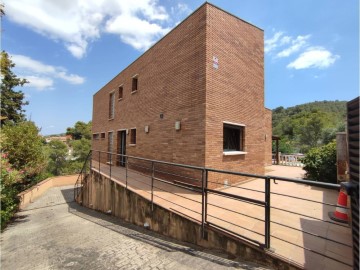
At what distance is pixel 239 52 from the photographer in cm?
799

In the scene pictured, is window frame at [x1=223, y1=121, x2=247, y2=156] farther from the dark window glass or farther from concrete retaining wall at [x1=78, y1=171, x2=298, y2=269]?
concrete retaining wall at [x1=78, y1=171, x2=298, y2=269]

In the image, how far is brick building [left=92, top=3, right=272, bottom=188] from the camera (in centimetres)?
668

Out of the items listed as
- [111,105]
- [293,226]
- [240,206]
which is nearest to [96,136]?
[111,105]

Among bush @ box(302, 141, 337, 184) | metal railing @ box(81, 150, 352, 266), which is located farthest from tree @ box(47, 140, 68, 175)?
bush @ box(302, 141, 337, 184)

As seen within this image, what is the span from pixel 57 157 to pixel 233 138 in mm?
26499

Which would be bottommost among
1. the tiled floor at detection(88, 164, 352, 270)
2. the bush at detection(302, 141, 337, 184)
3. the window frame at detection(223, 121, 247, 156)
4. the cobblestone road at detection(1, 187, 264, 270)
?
the cobblestone road at detection(1, 187, 264, 270)

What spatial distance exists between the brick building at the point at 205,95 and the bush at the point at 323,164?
1.84 meters

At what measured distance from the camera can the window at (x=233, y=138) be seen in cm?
755

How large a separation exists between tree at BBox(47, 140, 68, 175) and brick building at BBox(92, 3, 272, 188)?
20.6 m

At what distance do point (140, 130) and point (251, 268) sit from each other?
823 centimetres

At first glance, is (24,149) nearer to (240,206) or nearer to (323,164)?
(240,206)

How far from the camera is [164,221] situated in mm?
4551

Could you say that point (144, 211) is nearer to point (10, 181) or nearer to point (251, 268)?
point (251, 268)

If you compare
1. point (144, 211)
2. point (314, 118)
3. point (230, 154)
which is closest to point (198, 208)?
point (144, 211)
